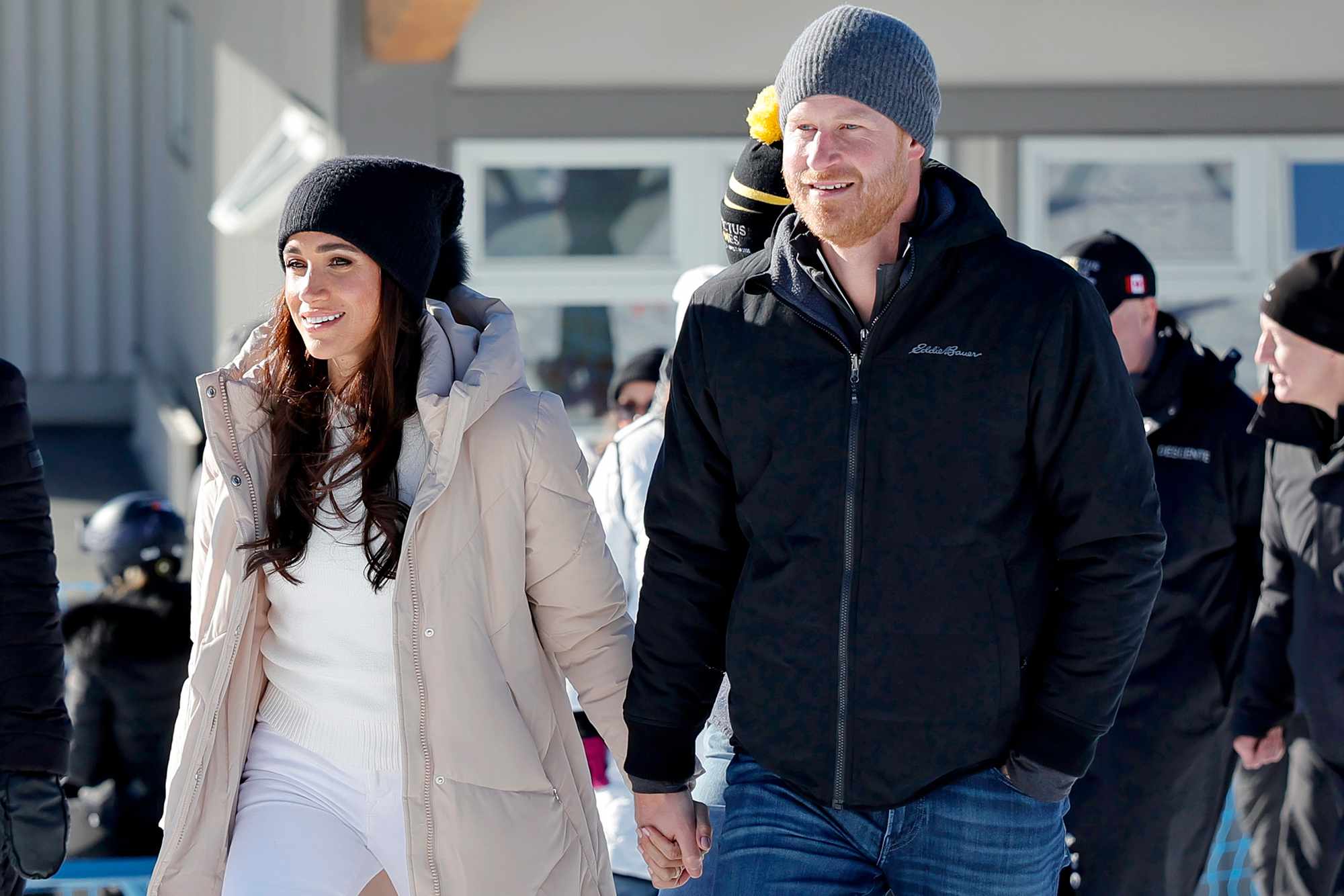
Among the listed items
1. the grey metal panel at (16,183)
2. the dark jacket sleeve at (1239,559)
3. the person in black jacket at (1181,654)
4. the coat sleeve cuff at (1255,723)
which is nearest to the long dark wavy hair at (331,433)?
the person in black jacket at (1181,654)

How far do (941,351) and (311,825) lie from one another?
4.61 ft

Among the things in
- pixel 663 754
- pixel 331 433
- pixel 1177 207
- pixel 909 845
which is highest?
pixel 1177 207

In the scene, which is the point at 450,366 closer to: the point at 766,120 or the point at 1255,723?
the point at 766,120

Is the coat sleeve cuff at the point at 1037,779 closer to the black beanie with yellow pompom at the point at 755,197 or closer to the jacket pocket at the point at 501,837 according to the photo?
A: the jacket pocket at the point at 501,837

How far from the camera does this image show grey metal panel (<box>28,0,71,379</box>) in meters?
16.0

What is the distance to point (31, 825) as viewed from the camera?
3.58 meters

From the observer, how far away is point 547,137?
8.36 metres

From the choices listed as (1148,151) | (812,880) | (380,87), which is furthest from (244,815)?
(1148,151)

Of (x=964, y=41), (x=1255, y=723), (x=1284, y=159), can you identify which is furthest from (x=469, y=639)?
(x=1284, y=159)

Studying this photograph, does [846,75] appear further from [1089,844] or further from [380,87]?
[380,87]

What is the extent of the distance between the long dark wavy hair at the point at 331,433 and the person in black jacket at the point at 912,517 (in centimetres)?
Answer: 72

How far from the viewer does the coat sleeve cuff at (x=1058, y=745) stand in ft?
8.98

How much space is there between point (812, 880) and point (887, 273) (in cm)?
97

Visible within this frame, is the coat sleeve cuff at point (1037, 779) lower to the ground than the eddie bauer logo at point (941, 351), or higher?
lower
